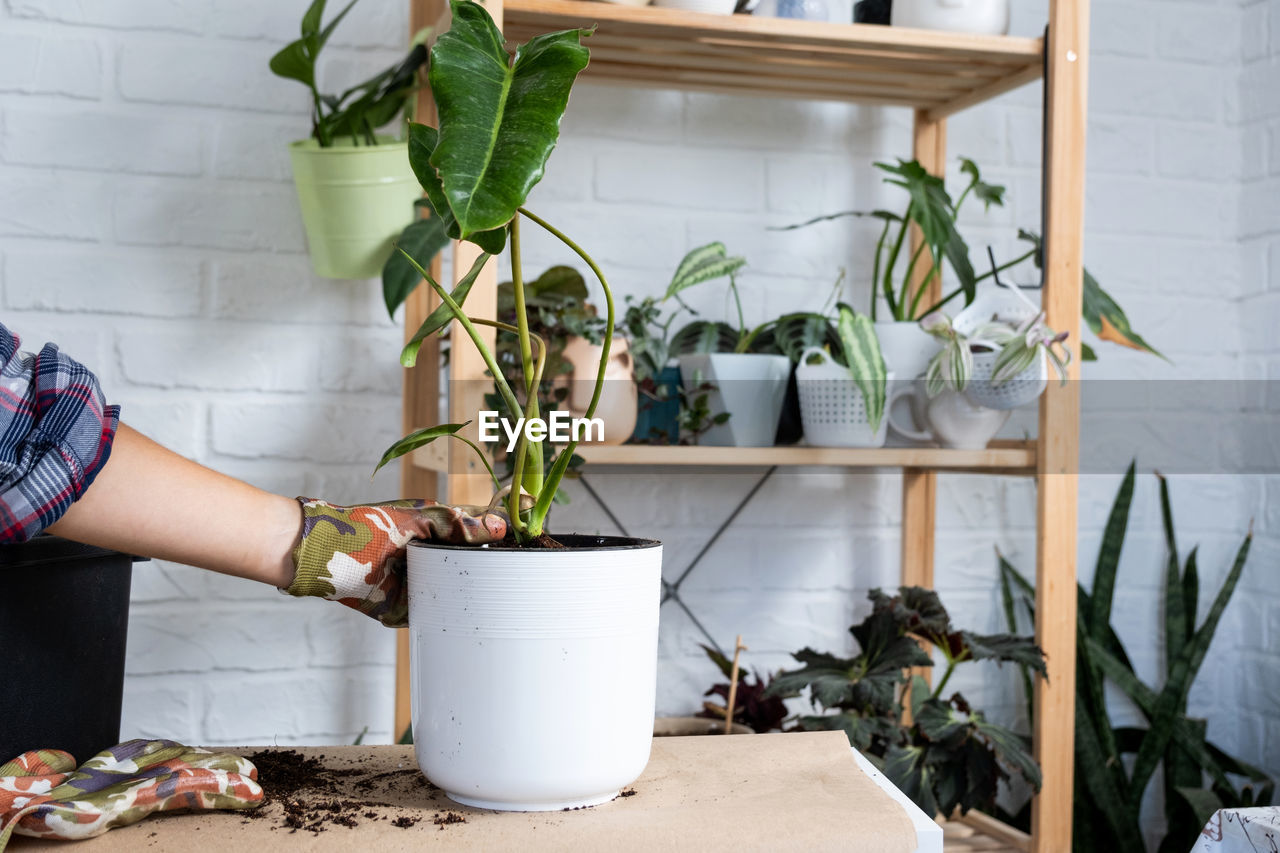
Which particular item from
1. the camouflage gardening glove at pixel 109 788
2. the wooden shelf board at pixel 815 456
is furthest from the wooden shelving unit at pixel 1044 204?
the camouflage gardening glove at pixel 109 788

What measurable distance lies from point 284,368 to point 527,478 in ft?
2.94

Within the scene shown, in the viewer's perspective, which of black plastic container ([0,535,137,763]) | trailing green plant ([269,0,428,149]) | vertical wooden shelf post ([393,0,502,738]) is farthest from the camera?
trailing green plant ([269,0,428,149])

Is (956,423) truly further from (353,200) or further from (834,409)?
A: (353,200)

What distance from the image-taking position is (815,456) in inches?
51.8

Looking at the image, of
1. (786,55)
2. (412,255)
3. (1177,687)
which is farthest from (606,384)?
(1177,687)

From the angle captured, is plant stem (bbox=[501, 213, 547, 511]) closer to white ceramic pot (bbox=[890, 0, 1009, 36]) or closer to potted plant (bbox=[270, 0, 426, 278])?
potted plant (bbox=[270, 0, 426, 278])

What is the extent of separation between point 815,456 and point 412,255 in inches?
21.0

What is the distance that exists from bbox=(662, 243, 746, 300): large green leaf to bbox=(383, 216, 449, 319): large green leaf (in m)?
0.28

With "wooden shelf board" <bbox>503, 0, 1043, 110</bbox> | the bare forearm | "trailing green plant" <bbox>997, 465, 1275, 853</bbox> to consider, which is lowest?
"trailing green plant" <bbox>997, 465, 1275, 853</bbox>

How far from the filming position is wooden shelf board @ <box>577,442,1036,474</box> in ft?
4.07

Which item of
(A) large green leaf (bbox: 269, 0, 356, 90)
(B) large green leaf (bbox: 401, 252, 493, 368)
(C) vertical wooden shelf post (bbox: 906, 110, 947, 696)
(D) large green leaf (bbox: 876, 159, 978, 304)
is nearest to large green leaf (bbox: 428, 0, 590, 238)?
(B) large green leaf (bbox: 401, 252, 493, 368)

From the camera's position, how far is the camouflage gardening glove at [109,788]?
567mm

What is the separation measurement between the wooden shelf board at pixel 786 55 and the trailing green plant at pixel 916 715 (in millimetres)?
674

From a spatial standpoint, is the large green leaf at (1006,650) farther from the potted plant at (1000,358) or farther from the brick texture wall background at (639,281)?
the brick texture wall background at (639,281)
